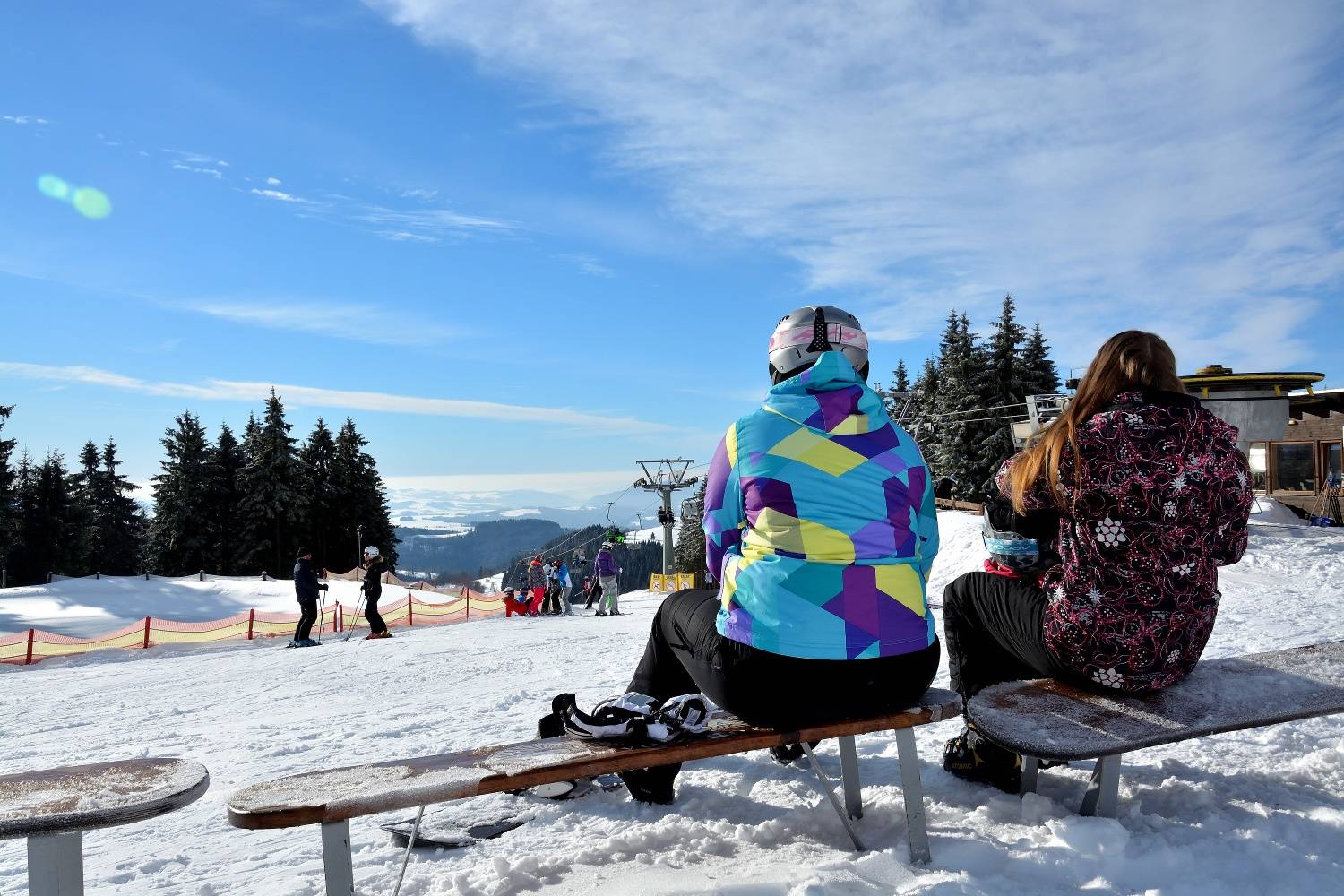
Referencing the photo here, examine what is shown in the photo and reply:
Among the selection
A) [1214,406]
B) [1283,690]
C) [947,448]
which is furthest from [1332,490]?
[1283,690]

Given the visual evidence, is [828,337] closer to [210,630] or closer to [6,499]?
[210,630]

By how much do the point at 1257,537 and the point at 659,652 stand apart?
1898 cm

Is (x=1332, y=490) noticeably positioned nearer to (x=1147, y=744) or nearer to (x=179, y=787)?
(x=1147, y=744)

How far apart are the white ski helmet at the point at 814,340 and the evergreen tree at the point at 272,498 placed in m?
55.1

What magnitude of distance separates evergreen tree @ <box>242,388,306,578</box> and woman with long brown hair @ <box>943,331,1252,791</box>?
2189 inches

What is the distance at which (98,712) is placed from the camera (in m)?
8.24

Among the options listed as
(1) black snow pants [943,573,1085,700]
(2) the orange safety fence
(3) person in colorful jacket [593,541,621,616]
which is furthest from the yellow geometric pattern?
(3) person in colorful jacket [593,541,621,616]

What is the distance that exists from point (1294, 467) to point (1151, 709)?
1303 inches

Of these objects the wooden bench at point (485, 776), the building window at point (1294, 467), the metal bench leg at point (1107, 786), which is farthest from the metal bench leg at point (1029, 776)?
the building window at point (1294, 467)

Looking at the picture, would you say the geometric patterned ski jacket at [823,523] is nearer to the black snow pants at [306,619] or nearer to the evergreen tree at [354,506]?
the black snow pants at [306,619]

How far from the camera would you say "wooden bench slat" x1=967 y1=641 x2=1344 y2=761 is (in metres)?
2.81

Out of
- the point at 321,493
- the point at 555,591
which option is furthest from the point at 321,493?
the point at 555,591

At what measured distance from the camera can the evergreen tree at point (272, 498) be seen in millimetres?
52781

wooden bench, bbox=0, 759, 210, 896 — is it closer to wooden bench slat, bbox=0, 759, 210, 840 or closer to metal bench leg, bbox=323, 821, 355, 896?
wooden bench slat, bbox=0, 759, 210, 840
